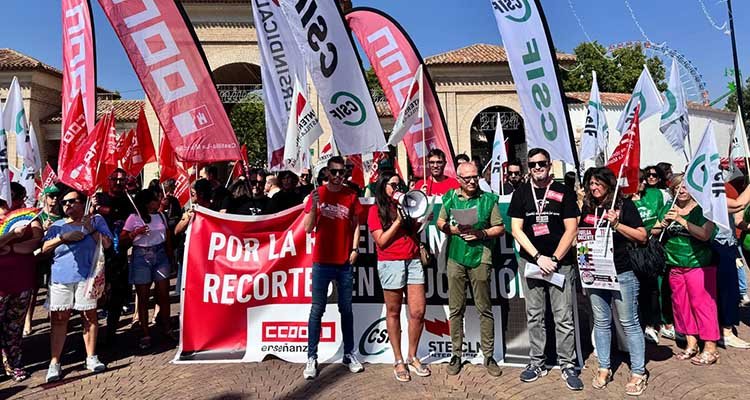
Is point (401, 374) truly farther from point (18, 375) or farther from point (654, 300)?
point (18, 375)

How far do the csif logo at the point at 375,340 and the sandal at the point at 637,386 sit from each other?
2.41 meters

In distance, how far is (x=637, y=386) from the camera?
164 inches

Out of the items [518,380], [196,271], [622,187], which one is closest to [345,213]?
[196,271]

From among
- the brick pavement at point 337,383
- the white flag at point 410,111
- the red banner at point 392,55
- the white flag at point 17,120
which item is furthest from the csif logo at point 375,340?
the white flag at point 17,120

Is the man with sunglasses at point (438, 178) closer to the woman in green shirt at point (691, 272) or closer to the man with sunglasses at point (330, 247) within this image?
the man with sunglasses at point (330, 247)

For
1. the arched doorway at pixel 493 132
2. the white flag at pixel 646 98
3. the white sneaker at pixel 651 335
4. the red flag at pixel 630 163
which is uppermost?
the arched doorway at pixel 493 132

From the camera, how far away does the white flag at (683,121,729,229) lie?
426 centimetres

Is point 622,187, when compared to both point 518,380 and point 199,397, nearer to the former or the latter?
point 518,380

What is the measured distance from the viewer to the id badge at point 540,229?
4301mm

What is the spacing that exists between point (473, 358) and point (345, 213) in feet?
A: 7.13

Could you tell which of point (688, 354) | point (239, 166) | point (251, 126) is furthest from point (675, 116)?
point (251, 126)

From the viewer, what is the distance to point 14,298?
486 centimetres

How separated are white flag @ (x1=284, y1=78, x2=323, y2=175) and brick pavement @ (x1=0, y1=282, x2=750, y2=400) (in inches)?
93.2

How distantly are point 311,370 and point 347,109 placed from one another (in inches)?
122
